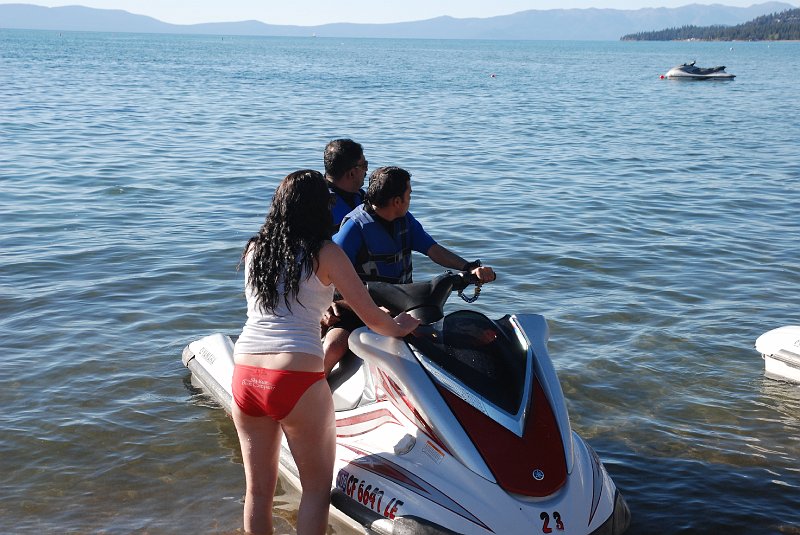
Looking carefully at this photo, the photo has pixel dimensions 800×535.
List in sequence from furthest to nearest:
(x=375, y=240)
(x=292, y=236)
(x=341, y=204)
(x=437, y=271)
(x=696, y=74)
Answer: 1. (x=696, y=74)
2. (x=437, y=271)
3. (x=341, y=204)
4. (x=375, y=240)
5. (x=292, y=236)

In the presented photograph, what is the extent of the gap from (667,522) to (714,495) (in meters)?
0.48

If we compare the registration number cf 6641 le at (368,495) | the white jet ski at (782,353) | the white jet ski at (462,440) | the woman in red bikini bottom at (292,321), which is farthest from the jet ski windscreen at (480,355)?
the white jet ski at (782,353)

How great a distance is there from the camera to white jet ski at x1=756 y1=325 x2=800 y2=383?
23.1 feet

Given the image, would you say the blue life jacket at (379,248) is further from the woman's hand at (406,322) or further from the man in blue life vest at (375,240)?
the woman's hand at (406,322)

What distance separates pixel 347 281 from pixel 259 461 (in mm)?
942

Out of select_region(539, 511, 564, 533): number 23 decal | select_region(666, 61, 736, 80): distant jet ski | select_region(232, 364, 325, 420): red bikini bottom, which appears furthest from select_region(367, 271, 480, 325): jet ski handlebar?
select_region(666, 61, 736, 80): distant jet ski

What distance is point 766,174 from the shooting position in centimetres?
1778

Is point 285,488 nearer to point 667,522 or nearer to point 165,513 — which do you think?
point 165,513

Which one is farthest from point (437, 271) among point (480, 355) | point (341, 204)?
point (480, 355)

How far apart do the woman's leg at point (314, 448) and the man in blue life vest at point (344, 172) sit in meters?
1.50

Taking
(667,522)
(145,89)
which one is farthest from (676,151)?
(145,89)

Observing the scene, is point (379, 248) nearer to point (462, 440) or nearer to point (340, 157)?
point (340, 157)

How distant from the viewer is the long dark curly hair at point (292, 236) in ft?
12.7

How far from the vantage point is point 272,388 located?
12.9 feet
